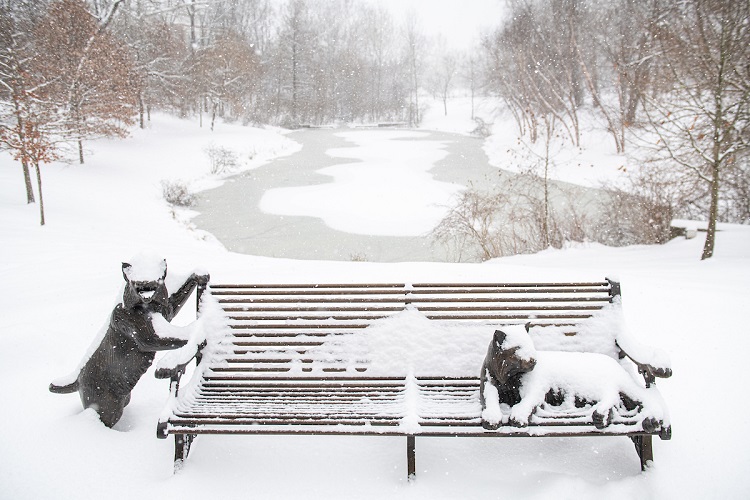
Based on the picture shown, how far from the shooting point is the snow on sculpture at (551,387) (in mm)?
2559

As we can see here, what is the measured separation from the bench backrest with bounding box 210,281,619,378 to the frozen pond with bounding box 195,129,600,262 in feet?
20.9

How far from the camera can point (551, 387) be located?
2.72 meters

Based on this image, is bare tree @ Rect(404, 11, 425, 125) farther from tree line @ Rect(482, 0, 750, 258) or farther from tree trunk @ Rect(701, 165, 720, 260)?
tree trunk @ Rect(701, 165, 720, 260)

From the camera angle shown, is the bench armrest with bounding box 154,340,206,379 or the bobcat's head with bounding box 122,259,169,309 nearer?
the bench armrest with bounding box 154,340,206,379

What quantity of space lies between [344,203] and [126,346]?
1309 centimetres

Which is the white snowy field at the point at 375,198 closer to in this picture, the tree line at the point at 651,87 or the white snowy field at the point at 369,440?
the tree line at the point at 651,87

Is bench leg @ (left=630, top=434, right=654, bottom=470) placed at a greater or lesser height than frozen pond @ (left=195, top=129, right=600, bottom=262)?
lesser

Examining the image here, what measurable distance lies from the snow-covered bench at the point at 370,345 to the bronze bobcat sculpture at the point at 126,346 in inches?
7.4

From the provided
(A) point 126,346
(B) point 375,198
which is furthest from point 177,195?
(A) point 126,346

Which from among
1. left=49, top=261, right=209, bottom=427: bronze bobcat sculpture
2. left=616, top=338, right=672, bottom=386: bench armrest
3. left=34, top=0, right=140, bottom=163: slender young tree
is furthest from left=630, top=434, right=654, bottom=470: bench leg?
left=34, top=0, right=140, bottom=163: slender young tree

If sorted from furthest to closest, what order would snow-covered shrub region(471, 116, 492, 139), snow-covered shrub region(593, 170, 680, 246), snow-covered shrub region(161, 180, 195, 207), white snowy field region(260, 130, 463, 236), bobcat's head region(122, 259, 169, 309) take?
Answer: 1. snow-covered shrub region(471, 116, 492, 139)
2. snow-covered shrub region(161, 180, 195, 207)
3. white snowy field region(260, 130, 463, 236)
4. snow-covered shrub region(593, 170, 680, 246)
5. bobcat's head region(122, 259, 169, 309)

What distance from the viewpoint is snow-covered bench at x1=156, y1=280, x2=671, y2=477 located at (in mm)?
2805

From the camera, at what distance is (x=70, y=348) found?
13.3 feet

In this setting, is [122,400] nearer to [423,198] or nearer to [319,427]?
[319,427]
